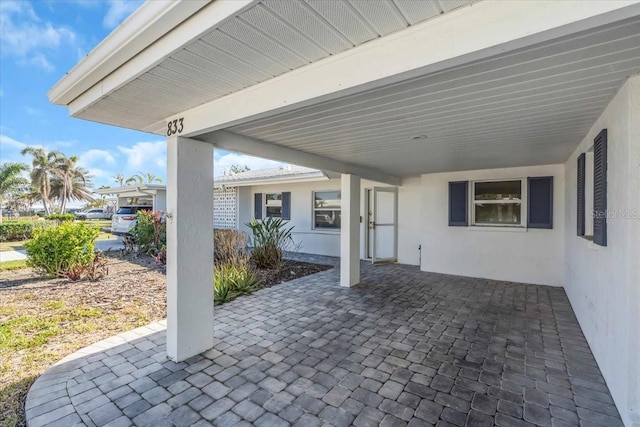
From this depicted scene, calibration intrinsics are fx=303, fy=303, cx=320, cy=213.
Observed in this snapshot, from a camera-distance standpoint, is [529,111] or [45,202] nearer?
[529,111]

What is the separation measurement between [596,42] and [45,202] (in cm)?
3690

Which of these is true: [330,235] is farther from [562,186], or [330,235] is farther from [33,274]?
[33,274]

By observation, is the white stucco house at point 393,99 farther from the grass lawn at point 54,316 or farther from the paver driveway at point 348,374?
the grass lawn at point 54,316

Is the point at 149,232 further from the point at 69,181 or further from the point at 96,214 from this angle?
the point at 96,214

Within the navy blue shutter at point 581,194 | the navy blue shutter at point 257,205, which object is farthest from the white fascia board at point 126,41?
the navy blue shutter at point 257,205

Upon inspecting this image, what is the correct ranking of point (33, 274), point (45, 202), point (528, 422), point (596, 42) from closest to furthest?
point (596, 42) → point (528, 422) → point (33, 274) → point (45, 202)

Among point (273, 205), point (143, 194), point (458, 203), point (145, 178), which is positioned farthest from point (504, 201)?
point (145, 178)

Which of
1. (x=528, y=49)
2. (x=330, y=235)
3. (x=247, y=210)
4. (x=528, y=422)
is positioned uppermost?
(x=528, y=49)

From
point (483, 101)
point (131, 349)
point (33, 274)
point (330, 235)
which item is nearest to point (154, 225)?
point (33, 274)

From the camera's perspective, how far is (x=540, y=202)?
6297mm

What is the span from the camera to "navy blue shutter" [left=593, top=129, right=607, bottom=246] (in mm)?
2791

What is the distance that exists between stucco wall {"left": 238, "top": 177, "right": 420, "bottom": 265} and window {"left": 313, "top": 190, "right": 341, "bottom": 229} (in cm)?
17

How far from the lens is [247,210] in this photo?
12273 mm

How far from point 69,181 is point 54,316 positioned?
33253 mm
